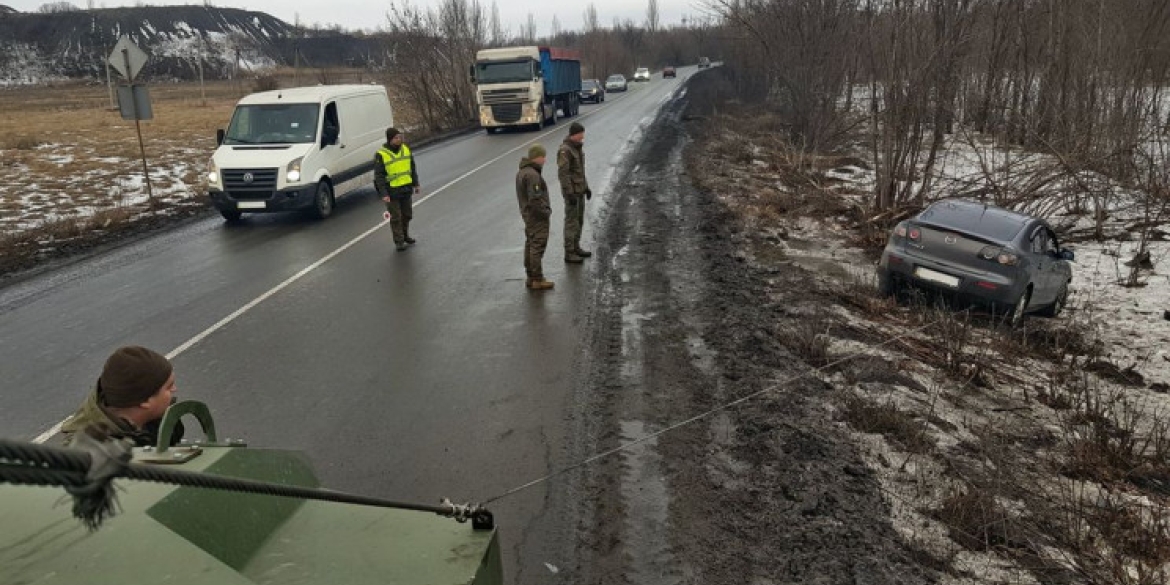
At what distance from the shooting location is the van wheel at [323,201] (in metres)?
14.1

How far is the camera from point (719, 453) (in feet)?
17.2

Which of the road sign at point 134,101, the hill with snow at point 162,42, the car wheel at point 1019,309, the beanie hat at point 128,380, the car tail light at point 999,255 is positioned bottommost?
the car wheel at point 1019,309

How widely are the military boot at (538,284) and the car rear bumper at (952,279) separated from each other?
4237 millimetres

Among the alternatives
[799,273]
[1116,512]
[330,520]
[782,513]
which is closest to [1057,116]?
[799,273]

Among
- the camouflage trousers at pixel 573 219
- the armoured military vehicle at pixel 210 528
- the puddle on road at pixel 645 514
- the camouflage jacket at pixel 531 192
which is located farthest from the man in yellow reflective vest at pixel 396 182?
the armoured military vehicle at pixel 210 528

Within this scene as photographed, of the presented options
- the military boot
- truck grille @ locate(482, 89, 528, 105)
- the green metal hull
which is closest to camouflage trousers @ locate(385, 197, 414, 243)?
the military boot

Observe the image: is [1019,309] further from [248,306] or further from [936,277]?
[248,306]

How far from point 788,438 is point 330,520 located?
3.68 metres

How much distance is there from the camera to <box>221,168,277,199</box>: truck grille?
13391mm

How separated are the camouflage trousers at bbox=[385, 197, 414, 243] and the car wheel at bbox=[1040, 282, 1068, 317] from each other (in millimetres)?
9111

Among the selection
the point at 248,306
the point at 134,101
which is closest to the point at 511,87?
the point at 134,101

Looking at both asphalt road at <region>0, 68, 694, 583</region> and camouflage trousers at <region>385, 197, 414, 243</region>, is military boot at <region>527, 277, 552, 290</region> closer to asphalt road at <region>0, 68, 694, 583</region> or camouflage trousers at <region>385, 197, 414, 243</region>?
asphalt road at <region>0, 68, 694, 583</region>

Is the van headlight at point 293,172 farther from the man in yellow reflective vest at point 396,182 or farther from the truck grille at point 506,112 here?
the truck grille at point 506,112

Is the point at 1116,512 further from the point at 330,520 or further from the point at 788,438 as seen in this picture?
the point at 330,520
